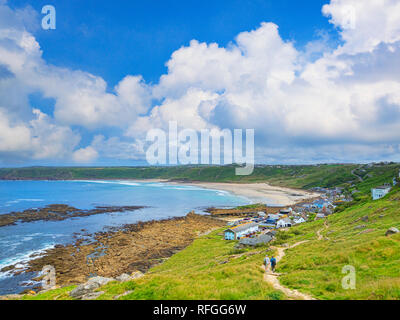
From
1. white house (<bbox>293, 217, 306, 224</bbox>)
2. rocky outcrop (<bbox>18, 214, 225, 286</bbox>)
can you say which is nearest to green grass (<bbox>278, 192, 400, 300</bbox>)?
rocky outcrop (<bbox>18, 214, 225, 286</bbox>)

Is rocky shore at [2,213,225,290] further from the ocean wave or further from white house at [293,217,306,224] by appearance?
white house at [293,217,306,224]

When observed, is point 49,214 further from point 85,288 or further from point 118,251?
point 85,288

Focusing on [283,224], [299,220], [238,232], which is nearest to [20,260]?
[238,232]

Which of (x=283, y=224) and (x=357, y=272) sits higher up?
(x=357, y=272)
